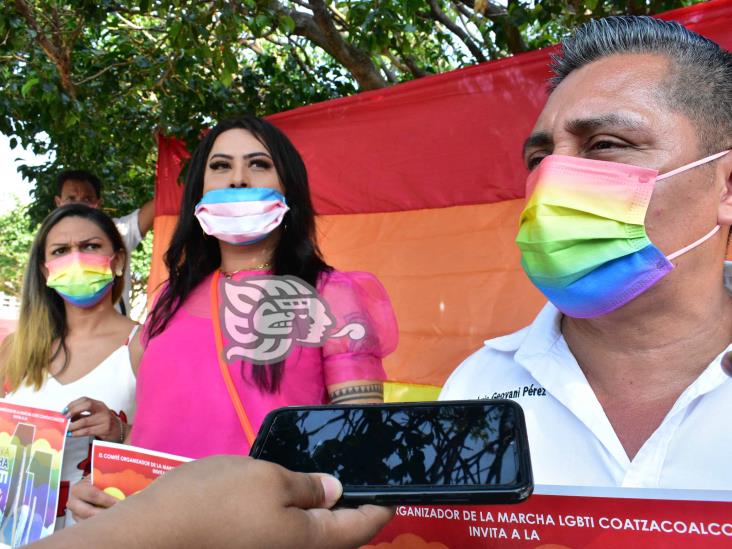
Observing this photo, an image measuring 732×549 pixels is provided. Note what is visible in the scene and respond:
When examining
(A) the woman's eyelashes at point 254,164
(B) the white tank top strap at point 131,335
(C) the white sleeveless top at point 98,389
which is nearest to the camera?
(A) the woman's eyelashes at point 254,164

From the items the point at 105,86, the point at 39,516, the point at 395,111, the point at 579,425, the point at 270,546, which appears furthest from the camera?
the point at 105,86

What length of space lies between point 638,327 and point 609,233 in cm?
19

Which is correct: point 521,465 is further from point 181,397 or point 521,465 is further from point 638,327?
point 181,397

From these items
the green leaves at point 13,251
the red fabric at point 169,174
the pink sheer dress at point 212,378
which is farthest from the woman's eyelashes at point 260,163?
the green leaves at point 13,251

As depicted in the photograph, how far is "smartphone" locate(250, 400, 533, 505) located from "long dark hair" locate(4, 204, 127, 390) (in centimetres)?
185

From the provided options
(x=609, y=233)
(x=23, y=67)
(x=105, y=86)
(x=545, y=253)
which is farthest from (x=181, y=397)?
(x=23, y=67)

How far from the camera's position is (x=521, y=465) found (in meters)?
0.80

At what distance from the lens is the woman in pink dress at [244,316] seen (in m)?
1.77

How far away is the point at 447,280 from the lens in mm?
3287

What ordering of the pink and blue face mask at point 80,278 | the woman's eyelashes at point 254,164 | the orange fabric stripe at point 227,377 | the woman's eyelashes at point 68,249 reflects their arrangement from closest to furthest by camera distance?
1. the orange fabric stripe at point 227,377
2. the woman's eyelashes at point 254,164
3. the pink and blue face mask at point 80,278
4. the woman's eyelashes at point 68,249

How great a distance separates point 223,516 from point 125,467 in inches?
28.2

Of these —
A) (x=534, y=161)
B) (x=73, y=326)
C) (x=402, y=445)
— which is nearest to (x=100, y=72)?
(x=73, y=326)

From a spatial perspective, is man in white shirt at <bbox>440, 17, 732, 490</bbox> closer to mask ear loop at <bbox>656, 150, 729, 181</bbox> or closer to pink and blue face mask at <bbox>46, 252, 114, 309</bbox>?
mask ear loop at <bbox>656, 150, 729, 181</bbox>

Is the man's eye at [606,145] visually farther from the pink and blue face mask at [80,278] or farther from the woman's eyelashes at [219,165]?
the pink and blue face mask at [80,278]
